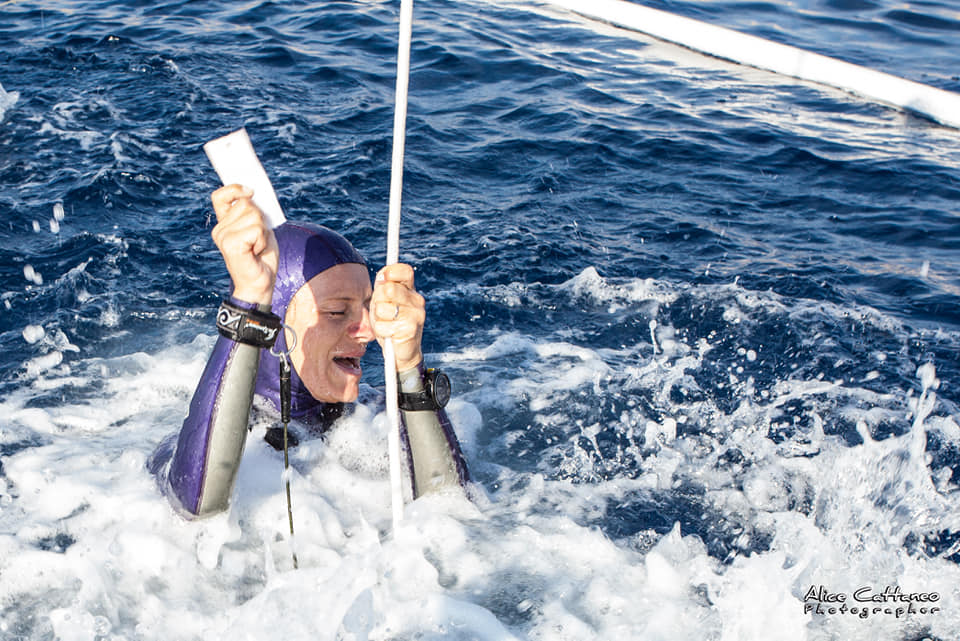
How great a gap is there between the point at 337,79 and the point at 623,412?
6.00 metres

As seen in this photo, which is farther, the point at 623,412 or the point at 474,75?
the point at 474,75

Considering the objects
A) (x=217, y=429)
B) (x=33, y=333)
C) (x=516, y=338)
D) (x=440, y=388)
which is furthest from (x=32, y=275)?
(x=440, y=388)

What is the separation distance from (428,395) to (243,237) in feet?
2.77

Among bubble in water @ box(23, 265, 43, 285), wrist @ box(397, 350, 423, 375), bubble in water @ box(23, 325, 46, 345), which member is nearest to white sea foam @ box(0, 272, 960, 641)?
bubble in water @ box(23, 325, 46, 345)

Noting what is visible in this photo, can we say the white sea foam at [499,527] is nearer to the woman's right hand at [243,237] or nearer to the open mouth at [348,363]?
the open mouth at [348,363]

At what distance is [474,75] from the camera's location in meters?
10.4

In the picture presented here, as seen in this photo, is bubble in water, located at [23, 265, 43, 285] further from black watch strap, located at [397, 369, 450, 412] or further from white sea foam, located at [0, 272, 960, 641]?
black watch strap, located at [397, 369, 450, 412]

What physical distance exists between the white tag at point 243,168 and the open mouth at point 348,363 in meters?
0.84

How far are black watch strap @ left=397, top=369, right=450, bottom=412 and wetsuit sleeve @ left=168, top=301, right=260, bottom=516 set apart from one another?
529 millimetres

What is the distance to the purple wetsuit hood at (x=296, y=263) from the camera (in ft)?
11.8

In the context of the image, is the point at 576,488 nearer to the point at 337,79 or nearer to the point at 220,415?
the point at 220,415

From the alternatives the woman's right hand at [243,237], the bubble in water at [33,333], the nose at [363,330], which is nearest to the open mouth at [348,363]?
the nose at [363,330]

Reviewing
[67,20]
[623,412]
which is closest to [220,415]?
[623,412]

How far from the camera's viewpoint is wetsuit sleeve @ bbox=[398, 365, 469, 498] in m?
3.42
